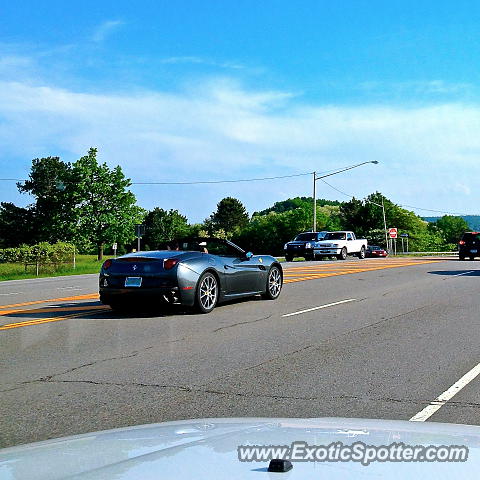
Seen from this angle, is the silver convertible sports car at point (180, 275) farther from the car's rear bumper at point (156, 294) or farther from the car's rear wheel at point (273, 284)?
the car's rear wheel at point (273, 284)

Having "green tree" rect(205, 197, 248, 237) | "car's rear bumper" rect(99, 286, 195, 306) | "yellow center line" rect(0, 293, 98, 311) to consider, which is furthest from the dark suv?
"green tree" rect(205, 197, 248, 237)

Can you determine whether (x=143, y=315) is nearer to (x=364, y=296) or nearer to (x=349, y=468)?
(x=364, y=296)

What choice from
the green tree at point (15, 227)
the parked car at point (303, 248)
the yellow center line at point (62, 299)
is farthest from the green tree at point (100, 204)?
the yellow center line at point (62, 299)

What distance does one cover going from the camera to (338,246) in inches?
1729

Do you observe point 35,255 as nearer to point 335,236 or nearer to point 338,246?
point 338,246

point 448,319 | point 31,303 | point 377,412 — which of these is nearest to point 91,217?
point 31,303

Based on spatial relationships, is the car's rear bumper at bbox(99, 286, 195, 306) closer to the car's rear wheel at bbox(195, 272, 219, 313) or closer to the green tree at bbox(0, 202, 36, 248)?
the car's rear wheel at bbox(195, 272, 219, 313)

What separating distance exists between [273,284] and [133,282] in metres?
3.93

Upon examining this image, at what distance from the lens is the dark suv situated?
37.6 meters

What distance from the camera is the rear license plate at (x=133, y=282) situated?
1205 centimetres

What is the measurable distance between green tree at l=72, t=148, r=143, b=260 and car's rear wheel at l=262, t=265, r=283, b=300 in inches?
2358

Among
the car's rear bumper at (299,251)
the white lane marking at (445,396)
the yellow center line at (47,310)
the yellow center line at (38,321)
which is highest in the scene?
the car's rear bumper at (299,251)

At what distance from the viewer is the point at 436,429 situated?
3336 millimetres

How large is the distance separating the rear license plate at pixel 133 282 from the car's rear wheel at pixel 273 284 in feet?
11.6
